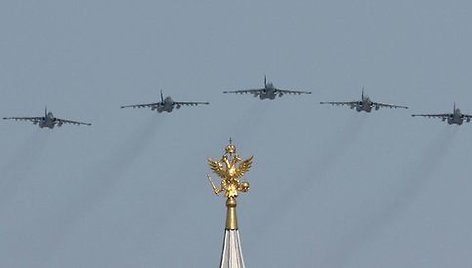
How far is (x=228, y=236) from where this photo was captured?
655 feet

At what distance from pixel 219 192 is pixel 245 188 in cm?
251

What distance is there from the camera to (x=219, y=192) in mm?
199750

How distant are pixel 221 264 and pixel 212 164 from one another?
10021 millimetres

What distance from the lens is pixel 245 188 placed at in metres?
200

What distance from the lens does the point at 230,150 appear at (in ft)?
654

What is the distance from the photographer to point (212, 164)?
200 metres

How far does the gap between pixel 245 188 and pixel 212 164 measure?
12.8ft

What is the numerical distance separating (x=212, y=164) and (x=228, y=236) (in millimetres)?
7022

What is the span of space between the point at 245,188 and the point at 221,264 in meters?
8.27

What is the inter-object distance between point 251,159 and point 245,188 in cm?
287

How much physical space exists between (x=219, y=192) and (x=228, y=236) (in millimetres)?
4277

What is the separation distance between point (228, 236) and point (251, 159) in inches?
301
